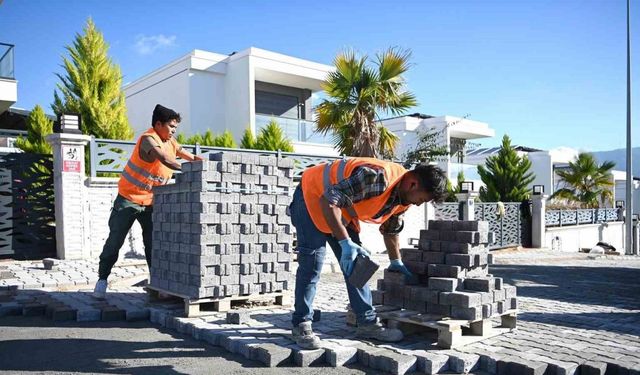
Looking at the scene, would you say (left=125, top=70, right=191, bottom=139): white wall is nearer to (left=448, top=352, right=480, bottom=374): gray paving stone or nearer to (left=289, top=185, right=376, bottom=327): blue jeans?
(left=289, top=185, right=376, bottom=327): blue jeans

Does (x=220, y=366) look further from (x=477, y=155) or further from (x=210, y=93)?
(x=477, y=155)

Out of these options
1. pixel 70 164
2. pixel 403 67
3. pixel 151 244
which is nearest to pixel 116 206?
pixel 151 244

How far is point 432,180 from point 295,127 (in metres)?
16.1

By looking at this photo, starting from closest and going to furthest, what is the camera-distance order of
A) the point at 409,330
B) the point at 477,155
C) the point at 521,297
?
1. the point at 409,330
2. the point at 521,297
3. the point at 477,155

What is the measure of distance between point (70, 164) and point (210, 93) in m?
9.68

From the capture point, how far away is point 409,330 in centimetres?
457

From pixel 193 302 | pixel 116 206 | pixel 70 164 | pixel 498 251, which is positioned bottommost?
pixel 498 251

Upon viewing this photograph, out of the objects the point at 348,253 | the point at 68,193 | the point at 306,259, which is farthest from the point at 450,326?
the point at 68,193

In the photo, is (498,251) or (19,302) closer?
(19,302)

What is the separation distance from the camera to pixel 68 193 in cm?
941

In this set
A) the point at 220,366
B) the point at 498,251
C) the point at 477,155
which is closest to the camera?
the point at 220,366

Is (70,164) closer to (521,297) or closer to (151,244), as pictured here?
(151,244)

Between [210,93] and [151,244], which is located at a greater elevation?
[210,93]

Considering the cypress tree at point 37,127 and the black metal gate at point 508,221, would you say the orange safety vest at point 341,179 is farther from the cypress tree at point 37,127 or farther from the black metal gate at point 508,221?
the cypress tree at point 37,127
